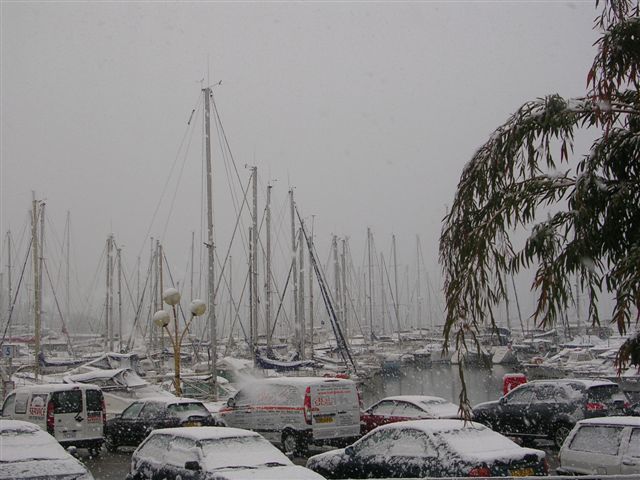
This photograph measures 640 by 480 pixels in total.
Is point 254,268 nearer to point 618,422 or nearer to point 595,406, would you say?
point 595,406

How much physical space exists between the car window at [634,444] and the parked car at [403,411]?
7.22 m

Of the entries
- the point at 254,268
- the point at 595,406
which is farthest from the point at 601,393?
the point at 254,268

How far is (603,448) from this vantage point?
1342cm

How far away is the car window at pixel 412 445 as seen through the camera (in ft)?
40.8

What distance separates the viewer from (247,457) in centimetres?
1199

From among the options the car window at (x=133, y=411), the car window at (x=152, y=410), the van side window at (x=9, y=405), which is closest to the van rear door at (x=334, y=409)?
the car window at (x=152, y=410)

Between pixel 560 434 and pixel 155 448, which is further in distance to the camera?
pixel 560 434

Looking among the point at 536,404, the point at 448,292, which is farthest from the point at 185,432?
the point at 536,404

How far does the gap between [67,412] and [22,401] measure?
149cm

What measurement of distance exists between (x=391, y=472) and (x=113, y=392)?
1963 centimetres

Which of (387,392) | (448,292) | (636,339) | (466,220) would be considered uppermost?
(466,220)

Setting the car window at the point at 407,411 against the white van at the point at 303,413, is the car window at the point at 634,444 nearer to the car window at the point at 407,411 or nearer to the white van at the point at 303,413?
the car window at the point at 407,411

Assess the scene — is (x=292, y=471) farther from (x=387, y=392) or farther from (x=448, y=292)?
(x=387, y=392)

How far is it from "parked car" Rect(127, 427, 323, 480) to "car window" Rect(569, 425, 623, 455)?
17.4ft
